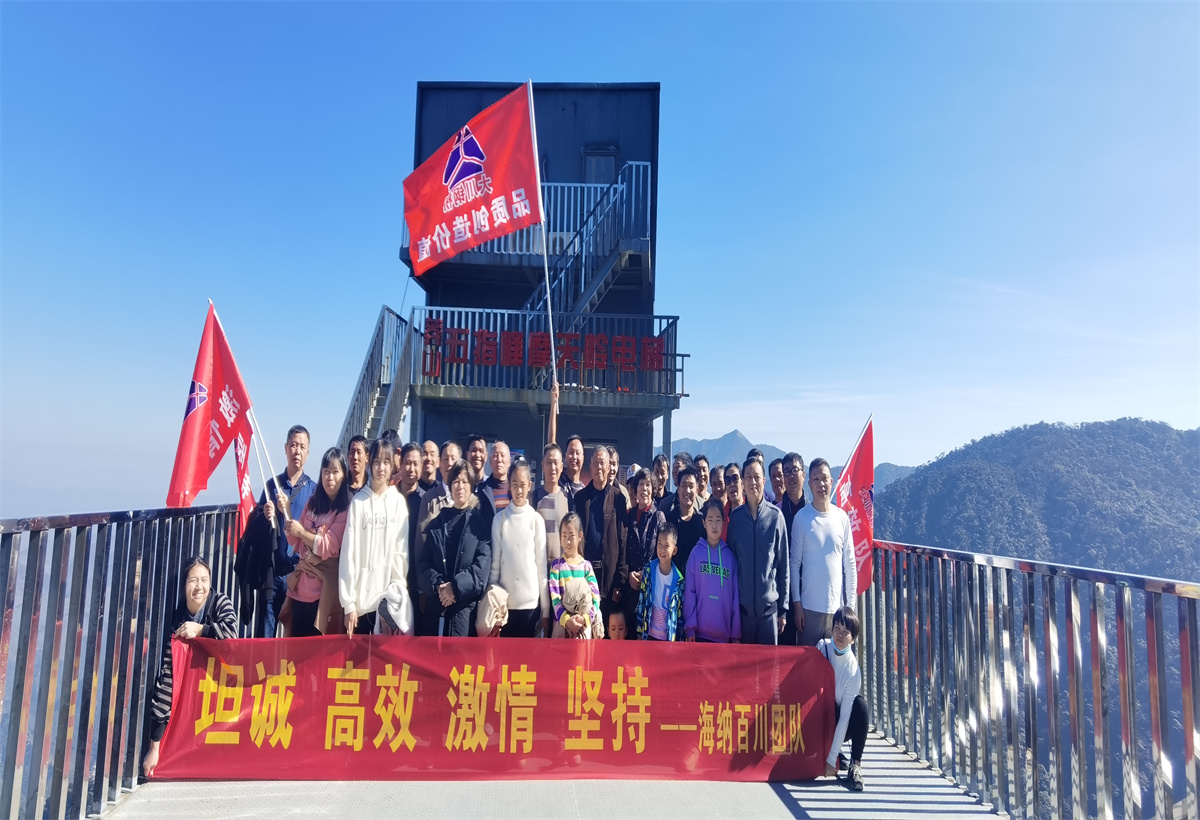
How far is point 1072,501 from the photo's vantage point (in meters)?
51.3

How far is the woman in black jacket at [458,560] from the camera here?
438cm

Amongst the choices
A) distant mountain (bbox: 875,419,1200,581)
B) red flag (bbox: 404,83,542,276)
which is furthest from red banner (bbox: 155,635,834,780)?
distant mountain (bbox: 875,419,1200,581)

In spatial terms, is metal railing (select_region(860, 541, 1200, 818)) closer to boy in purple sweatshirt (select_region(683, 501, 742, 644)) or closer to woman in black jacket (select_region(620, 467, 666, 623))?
boy in purple sweatshirt (select_region(683, 501, 742, 644))

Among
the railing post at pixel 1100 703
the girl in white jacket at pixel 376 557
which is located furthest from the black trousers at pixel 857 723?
the girl in white jacket at pixel 376 557

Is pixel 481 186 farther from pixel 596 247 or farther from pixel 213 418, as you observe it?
pixel 596 247

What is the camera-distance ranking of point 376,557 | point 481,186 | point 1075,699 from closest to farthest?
point 1075,699 → point 376,557 → point 481,186

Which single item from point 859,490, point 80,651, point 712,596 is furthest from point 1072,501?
point 80,651

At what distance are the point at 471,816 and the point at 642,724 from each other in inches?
46.2

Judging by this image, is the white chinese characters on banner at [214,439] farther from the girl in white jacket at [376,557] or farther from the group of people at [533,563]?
the girl in white jacket at [376,557]

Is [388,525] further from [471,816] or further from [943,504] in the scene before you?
[943,504]

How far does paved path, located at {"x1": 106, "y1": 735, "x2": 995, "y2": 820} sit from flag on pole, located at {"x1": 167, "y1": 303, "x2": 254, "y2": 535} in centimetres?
178

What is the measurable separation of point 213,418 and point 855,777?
15.5 ft

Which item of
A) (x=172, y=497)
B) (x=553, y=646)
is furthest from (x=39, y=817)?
(x=553, y=646)

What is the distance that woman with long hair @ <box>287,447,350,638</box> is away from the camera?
4.48 m
